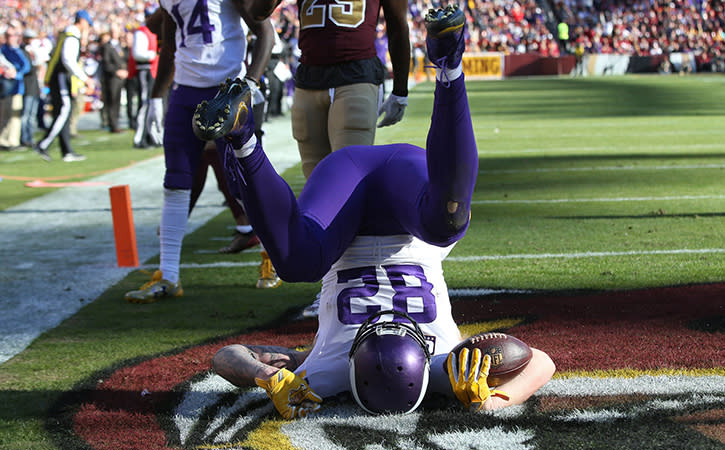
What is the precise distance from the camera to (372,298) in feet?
11.0

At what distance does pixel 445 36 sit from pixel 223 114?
72 centimetres

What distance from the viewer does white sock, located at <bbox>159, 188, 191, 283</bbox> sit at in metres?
5.14

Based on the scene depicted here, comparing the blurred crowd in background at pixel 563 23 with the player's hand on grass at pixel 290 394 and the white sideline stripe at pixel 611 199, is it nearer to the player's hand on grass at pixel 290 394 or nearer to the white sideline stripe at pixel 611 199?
the white sideline stripe at pixel 611 199

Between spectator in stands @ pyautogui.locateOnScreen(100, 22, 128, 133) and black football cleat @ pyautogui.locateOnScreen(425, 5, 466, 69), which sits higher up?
black football cleat @ pyautogui.locateOnScreen(425, 5, 466, 69)

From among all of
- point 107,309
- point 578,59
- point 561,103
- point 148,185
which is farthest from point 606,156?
point 578,59

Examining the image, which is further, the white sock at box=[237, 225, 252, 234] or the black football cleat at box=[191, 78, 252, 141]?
the white sock at box=[237, 225, 252, 234]

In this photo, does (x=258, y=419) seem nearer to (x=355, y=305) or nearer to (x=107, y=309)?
(x=355, y=305)

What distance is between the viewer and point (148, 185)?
10484mm

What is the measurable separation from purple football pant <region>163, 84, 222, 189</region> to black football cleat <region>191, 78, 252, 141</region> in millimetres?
2143

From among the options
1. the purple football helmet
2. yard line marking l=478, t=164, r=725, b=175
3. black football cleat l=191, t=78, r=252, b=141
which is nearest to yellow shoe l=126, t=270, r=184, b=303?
the purple football helmet

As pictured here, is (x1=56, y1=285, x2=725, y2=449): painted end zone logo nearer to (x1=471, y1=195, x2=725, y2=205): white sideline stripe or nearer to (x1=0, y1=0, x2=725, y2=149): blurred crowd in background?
(x1=471, y1=195, x2=725, y2=205): white sideline stripe

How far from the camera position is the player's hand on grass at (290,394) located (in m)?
3.13

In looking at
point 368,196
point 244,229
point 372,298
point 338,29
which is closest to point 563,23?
point 244,229

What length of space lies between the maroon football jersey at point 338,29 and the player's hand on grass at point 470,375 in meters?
2.04
